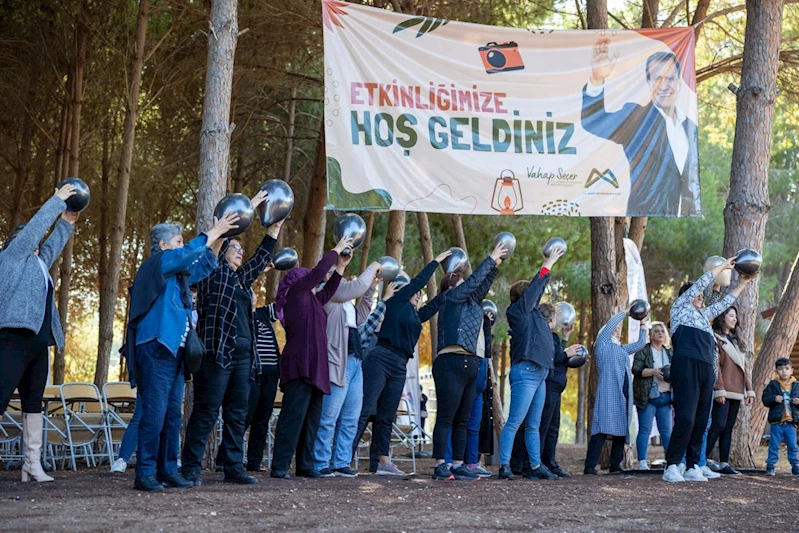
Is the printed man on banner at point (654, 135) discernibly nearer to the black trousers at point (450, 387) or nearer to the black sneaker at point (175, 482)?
the black trousers at point (450, 387)

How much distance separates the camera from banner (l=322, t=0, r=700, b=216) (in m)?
9.99

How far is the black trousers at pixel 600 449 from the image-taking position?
10.2 m

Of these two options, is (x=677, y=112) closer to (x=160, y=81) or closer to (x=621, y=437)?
(x=621, y=437)

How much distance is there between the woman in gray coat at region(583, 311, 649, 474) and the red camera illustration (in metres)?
2.68

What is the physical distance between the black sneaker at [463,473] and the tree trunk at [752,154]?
3.65 m

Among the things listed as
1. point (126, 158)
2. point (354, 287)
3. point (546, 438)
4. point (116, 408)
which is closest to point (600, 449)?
point (546, 438)

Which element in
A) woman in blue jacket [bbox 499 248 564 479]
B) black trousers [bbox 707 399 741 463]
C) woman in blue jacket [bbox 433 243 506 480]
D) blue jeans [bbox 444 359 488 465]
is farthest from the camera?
black trousers [bbox 707 399 741 463]

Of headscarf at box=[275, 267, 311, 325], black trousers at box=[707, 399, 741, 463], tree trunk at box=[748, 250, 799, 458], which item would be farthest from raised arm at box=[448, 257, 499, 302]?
tree trunk at box=[748, 250, 799, 458]

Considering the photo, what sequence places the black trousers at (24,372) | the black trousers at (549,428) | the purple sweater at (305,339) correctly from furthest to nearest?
the black trousers at (549,428) < the purple sweater at (305,339) < the black trousers at (24,372)

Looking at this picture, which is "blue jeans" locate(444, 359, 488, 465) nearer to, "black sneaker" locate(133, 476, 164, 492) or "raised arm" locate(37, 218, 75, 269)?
"black sneaker" locate(133, 476, 164, 492)

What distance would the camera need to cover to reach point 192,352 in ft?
22.2

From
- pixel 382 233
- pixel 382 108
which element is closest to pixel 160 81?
pixel 382 233

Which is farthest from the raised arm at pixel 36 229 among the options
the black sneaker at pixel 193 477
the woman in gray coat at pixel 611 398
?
the woman in gray coat at pixel 611 398

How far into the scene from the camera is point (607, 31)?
35.9ft
